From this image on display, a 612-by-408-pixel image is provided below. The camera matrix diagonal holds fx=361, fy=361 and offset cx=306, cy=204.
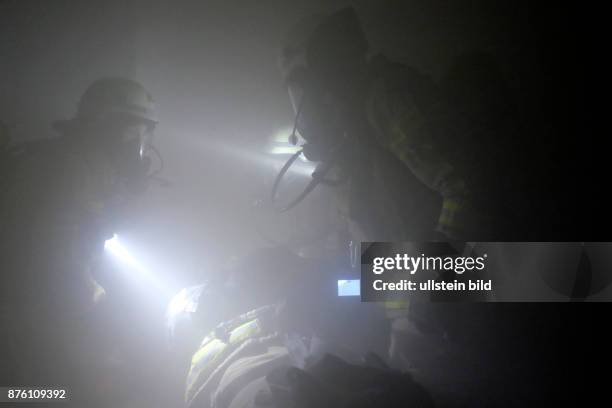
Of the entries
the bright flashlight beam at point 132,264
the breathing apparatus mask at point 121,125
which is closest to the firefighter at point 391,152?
the breathing apparatus mask at point 121,125

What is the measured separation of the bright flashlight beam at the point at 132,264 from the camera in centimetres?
118

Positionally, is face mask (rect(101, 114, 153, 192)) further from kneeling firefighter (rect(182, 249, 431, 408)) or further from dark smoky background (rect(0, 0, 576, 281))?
kneeling firefighter (rect(182, 249, 431, 408))

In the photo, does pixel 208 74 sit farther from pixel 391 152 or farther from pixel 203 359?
pixel 203 359

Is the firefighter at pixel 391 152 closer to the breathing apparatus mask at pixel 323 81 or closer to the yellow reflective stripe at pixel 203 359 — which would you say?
the breathing apparatus mask at pixel 323 81

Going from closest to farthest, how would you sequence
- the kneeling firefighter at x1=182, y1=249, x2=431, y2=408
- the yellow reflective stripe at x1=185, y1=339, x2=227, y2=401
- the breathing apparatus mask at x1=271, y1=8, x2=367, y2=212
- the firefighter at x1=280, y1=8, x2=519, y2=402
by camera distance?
the kneeling firefighter at x1=182, y1=249, x2=431, y2=408 < the firefighter at x1=280, y1=8, x2=519, y2=402 < the yellow reflective stripe at x1=185, y1=339, x2=227, y2=401 < the breathing apparatus mask at x1=271, y1=8, x2=367, y2=212

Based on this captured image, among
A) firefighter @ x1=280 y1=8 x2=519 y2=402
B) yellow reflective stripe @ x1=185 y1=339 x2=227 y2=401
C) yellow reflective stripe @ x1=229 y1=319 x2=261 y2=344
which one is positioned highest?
firefighter @ x1=280 y1=8 x2=519 y2=402

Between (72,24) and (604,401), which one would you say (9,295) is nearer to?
(72,24)

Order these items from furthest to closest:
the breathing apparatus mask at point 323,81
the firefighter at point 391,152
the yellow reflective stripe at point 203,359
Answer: the breathing apparatus mask at point 323,81 → the yellow reflective stripe at point 203,359 → the firefighter at point 391,152

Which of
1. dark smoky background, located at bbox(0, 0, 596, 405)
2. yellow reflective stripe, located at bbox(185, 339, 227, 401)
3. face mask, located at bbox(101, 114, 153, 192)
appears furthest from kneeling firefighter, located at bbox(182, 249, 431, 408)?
face mask, located at bbox(101, 114, 153, 192)

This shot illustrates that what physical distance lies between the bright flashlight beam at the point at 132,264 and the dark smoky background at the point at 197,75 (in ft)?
0.15

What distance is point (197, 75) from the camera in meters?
1.28

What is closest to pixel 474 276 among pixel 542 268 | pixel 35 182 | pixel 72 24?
pixel 542 268

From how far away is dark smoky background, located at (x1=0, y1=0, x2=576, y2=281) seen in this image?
1.18 m

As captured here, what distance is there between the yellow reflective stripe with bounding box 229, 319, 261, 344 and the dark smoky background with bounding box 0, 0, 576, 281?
0.25 m
